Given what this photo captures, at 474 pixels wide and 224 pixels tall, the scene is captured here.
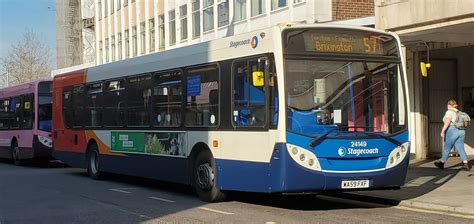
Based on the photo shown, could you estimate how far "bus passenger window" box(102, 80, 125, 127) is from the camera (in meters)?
14.8

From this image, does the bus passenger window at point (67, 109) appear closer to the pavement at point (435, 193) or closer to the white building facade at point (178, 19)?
the white building facade at point (178, 19)

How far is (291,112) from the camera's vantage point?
961 centimetres

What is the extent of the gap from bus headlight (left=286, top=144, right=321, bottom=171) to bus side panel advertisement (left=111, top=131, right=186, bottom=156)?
326cm

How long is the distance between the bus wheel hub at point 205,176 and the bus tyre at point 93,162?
5.27m

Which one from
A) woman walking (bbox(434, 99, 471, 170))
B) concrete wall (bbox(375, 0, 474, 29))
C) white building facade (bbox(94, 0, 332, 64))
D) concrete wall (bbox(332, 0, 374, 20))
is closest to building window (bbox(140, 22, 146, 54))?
white building facade (bbox(94, 0, 332, 64))

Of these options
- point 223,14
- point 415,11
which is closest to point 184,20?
point 223,14

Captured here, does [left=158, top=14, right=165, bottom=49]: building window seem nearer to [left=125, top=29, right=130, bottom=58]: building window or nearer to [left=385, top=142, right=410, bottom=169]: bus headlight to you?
[left=125, top=29, right=130, bottom=58]: building window

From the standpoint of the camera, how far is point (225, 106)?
10852 mm

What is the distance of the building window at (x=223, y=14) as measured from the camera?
27.2m

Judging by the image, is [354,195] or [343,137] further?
[354,195]

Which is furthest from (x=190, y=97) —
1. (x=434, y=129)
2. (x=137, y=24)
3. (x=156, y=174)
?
(x=137, y=24)

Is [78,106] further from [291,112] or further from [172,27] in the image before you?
[172,27]

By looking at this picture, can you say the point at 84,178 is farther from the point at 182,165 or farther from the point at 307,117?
the point at 307,117

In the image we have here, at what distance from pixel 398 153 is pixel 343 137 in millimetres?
1172
